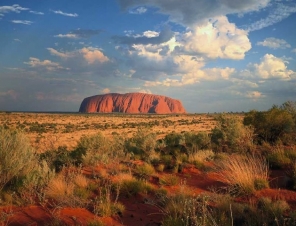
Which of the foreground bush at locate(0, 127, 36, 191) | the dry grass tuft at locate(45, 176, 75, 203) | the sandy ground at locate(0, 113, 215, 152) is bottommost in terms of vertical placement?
the sandy ground at locate(0, 113, 215, 152)

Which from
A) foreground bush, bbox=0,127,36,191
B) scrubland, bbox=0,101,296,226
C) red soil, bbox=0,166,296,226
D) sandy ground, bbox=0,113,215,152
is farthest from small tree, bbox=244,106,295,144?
foreground bush, bbox=0,127,36,191

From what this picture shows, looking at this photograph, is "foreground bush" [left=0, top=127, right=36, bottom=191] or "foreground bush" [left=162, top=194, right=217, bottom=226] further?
"foreground bush" [left=0, top=127, right=36, bottom=191]

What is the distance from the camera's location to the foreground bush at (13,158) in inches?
265

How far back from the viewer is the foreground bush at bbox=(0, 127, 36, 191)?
6.74 metres

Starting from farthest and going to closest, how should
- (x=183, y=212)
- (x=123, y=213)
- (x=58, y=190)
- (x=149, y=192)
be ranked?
(x=149, y=192)
(x=58, y=190)
(x=123, y=213)
(x=183, y=212)

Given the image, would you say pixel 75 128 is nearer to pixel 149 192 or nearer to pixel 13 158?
pixel 13 158

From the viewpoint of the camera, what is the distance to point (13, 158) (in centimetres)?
691

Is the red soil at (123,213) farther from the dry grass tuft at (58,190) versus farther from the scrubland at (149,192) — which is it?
the dry grass tuft at (58,190)

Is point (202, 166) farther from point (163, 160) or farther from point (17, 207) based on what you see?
point (17, 207)

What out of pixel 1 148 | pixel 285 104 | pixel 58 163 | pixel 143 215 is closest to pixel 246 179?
pixel 143 215

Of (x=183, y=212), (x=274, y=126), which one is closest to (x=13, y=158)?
(x=183, y=212)

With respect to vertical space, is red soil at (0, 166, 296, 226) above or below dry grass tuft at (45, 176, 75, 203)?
below

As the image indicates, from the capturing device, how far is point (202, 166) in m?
9.91

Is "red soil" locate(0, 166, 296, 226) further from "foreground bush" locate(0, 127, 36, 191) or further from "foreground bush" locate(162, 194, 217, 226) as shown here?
"foreground bush" locate(0, 127, 36, 191)
